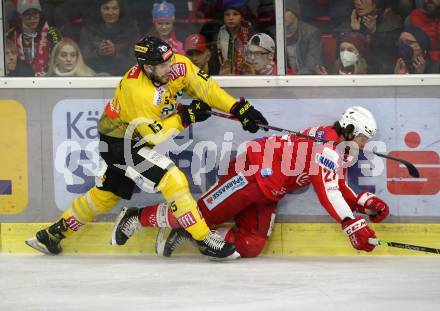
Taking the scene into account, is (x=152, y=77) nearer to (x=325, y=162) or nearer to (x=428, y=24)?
(x=325, y=162)

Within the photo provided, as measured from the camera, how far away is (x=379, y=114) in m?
6.12

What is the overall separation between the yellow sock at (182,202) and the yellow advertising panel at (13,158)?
99cm

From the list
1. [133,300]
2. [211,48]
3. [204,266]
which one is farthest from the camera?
[211,48]

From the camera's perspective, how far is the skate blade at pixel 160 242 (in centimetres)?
622

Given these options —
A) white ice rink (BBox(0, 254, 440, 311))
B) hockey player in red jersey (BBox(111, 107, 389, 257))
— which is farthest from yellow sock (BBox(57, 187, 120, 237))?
white ice rink (BBox(0, 254, 440, 311))

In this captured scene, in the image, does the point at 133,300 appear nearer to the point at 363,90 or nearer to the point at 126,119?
the point at 126,119

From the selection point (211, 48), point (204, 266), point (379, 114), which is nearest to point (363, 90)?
point (379, 114)

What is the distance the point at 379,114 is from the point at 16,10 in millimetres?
2247

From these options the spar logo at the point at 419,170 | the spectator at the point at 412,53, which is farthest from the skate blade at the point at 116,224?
the spectator at the point at 412,53

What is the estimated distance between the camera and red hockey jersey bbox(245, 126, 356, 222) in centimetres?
590

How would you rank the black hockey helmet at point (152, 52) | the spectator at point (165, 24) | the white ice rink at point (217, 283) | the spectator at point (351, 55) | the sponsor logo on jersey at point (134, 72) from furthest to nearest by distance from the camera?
1. the spectator at point (165, 24)
2. the spectator at point (351, 55)
3. the sponsor logo on jersey at point (134, 72)
4. the black hockey helmet at point (152, 52)
5. the white ice rink at point (217, 283)

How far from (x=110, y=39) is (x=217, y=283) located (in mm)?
1768

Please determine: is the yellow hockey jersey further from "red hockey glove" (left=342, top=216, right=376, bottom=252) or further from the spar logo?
the spar logo

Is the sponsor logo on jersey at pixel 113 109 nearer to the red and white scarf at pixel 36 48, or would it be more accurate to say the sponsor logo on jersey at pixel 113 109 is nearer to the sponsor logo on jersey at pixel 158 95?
the sponsor logo on jersey at pixel 158 95
